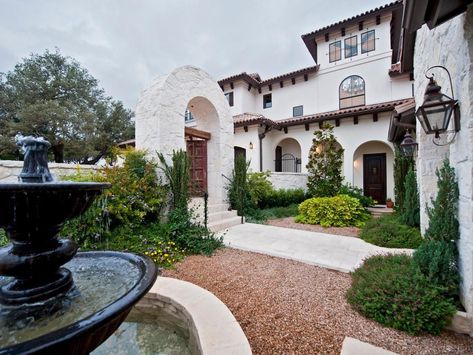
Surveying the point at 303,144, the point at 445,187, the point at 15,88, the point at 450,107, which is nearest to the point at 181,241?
the point at 445,187

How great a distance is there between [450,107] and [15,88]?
21.1 metres

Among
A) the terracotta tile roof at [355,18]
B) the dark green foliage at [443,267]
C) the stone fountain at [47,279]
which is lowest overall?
the dark green foliage at [443,267]

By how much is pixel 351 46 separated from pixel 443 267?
40.9 feet

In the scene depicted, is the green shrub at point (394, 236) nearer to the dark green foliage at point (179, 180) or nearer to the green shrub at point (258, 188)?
the green shrub at point (258, 188)

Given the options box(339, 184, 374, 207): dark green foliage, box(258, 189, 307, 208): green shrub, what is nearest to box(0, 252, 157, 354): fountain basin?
box(258, 189, 307, 208): green shrub

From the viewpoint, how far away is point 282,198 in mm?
9297

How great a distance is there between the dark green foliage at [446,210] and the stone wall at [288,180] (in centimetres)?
732

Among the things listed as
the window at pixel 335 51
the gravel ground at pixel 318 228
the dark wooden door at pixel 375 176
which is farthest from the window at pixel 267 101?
the gravel ground at pixel 318 228

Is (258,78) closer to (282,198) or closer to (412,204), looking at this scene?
(282,198)

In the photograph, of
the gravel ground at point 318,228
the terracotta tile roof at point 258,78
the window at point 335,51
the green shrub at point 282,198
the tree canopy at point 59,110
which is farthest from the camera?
the tree canopy at point 59,110

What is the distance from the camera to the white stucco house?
1007 centimetres

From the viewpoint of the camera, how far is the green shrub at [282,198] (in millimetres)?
8930

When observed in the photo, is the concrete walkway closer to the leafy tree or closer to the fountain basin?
the fountain basin

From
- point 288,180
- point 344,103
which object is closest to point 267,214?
point 288,180
